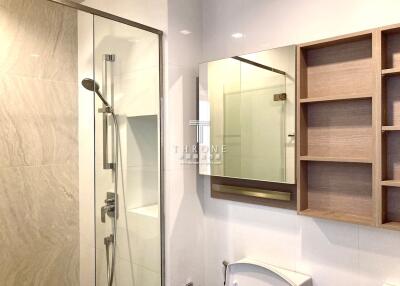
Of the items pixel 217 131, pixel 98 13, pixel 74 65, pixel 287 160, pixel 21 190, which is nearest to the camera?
pixel 287 160

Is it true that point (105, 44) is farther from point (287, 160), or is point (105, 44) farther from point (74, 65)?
point (287, 160)

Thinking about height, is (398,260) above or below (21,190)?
below

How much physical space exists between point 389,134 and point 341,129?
0.17 meters

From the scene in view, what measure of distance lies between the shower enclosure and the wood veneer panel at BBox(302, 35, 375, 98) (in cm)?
77

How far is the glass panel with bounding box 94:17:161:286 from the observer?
5.45ft

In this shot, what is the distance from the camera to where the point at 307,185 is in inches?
54.2

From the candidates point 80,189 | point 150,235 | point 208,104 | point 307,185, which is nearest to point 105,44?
point 208,104

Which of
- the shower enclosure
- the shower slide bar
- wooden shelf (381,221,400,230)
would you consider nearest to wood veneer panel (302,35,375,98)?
wooden shelf (381,221,400,230)

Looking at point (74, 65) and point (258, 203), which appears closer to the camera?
point (258, 203)

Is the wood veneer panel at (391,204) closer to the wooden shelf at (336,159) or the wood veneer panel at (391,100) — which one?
the wooden shelf at (336,159)

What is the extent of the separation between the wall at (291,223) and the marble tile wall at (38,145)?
860 millimetres

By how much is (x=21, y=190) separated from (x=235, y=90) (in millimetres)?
1306

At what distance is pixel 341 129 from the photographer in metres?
1.28

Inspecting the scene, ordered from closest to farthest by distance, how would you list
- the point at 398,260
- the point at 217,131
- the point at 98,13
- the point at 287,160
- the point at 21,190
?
the point at 398,260 → the point at 287,160 → the point at 98,13 → the point at 217,131 → the point at 21,190
